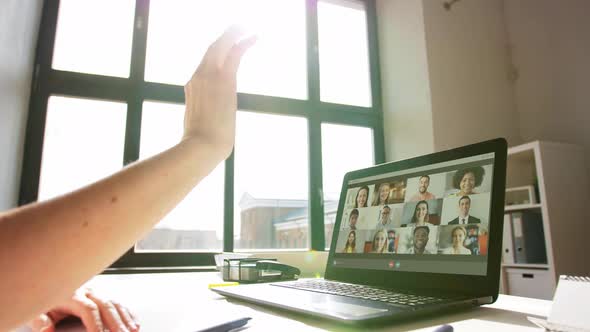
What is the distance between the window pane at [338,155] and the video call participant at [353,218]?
144 centimetres

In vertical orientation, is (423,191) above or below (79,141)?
below

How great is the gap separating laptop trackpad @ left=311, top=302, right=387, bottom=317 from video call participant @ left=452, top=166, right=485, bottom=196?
0.31 m

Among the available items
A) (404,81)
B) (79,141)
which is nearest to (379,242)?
(79,141)

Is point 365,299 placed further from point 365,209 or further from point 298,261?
point 298,261

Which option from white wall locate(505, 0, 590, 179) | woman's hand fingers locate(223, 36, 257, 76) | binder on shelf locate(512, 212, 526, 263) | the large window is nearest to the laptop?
woman's hand fingers locate(223, 36, 257, 76)

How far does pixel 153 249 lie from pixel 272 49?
57.3 inches

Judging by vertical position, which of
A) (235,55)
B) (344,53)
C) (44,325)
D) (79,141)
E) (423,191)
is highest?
(344,53)

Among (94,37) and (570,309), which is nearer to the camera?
(570,309)

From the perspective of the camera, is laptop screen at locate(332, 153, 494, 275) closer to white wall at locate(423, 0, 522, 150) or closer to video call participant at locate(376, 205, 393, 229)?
video call participant at locate(376, 205, 393, 229)

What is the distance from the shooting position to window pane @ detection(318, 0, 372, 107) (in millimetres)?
2674

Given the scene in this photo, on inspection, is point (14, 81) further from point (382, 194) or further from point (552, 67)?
point (552, 67)

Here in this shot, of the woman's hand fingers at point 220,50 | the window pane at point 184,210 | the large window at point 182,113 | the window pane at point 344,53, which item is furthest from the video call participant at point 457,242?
the window pane at point 344,53

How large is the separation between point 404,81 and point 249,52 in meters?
1.07

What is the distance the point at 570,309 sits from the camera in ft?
1.47
